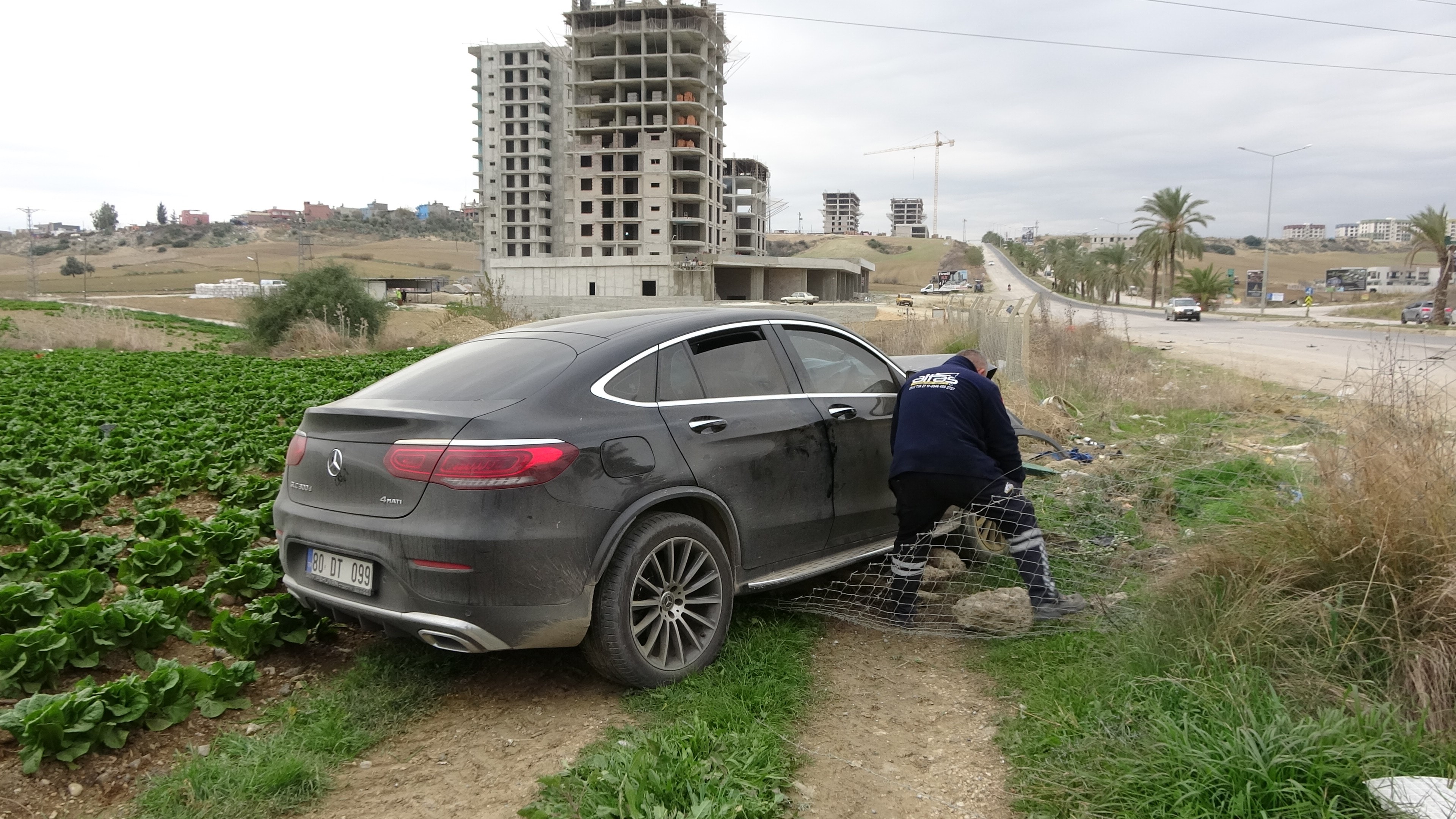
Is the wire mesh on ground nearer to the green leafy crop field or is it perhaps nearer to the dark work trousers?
the dark work trousers

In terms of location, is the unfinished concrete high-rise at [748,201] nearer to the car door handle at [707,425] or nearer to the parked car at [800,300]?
the parked car at [800,300]

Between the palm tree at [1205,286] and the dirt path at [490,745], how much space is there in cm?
7287

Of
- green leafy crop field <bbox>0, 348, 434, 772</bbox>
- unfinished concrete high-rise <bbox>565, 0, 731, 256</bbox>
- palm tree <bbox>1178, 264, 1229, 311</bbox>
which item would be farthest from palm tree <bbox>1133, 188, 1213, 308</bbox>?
green leafy crop field <bbox>0, 348, 434, 772</bbox>

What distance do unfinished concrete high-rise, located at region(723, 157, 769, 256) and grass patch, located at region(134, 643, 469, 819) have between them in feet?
366

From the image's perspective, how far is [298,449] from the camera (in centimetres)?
446

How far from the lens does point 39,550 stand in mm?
5594

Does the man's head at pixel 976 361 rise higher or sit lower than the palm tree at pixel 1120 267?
lower

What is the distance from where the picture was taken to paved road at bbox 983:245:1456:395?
547 centimetres

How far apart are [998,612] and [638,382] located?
7.39 ft

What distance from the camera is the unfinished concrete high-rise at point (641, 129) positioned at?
287 ft

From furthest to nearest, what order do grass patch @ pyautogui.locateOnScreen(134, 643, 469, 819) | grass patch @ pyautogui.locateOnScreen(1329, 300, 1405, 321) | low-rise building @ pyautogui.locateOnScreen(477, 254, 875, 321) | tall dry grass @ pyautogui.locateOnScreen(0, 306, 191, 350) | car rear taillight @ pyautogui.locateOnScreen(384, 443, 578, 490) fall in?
low-rise building @ pyautogui.locateOnScreen(477, 254, 875, 321)
grass patch @ pyautogui.locateOnScreen(1329, 300, 1405, 321)
tall dry grass @ pyautogui.locateOnScreen(0, 306, 191, 350)
car rear taillight @ pyautogui.locateOnScreen(384, 443, 578, 490)
grass patch @ pyautogui.locateOnScreen(134, 643, 469, 819)

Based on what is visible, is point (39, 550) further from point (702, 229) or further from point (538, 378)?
point (702, 229)

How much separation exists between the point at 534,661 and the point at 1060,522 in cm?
369

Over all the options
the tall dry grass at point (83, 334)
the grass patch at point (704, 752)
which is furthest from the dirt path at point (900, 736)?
the tall dry grass at point (83, 334)
